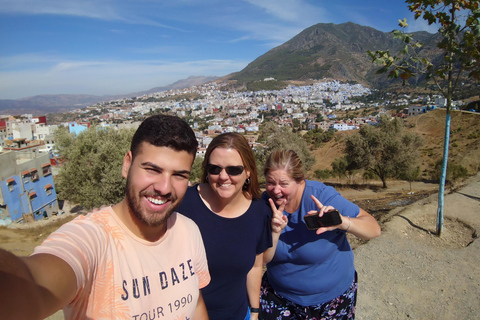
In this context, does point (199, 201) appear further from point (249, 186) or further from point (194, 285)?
point (194, 285)

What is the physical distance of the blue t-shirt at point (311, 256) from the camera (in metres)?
1.94

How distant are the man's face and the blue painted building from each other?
2093 cm

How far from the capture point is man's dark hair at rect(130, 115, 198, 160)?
1.14 meters

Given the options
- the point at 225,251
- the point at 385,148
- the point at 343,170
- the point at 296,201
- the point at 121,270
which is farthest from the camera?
the point at 343,170

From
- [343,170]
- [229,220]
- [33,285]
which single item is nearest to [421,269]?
[229,220]

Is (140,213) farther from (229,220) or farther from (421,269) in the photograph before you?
(421,269)

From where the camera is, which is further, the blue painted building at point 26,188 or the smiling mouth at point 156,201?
the blue painted building at point 26,188

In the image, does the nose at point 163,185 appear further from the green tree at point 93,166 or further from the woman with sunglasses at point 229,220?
the green tree at point 93,166

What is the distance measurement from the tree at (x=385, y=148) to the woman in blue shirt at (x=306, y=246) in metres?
14.8

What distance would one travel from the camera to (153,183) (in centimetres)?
111

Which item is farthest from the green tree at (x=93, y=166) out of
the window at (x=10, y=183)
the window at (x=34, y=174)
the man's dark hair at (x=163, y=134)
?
the man's dark hair at (x=163, y=134)

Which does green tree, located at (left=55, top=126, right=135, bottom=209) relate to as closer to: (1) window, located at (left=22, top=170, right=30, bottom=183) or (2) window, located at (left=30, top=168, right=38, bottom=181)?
Answer: (1) window, located at (left=22, top=170, right=30, bottom=183)

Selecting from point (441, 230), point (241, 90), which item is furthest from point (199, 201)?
point (241, 90)

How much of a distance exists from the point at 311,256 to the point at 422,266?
120 inches
